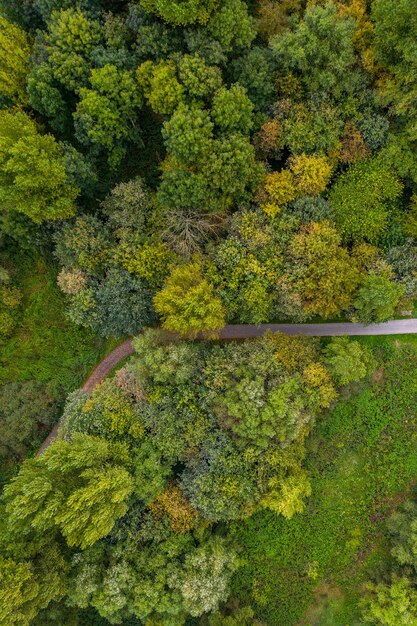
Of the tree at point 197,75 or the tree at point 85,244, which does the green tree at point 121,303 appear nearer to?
the tree at point 85,244

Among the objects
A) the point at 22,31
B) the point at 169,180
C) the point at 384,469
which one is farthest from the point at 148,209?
the point at 384,469

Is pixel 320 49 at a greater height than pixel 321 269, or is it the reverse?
pixel 320 49

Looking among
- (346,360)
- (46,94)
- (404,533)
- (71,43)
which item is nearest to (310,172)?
(346,360)

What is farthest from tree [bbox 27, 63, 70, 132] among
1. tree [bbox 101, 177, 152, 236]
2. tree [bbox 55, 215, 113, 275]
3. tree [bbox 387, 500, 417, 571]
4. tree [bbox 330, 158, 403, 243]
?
tree [bbox 387, 500, 417, 571]

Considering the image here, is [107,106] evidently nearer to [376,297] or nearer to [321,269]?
[321,269]

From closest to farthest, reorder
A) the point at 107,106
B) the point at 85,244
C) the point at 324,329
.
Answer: the point at 107,106, the point at 85,244, the point at 324,329

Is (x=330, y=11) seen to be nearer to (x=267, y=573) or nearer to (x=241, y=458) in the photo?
(x=241, y=458)

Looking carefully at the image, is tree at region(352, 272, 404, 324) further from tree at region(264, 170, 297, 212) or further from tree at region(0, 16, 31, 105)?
tree at region(0, 16, 31, 105)

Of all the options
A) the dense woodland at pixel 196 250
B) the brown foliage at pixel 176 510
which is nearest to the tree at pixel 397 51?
the dense woodland at pixel 196 250
